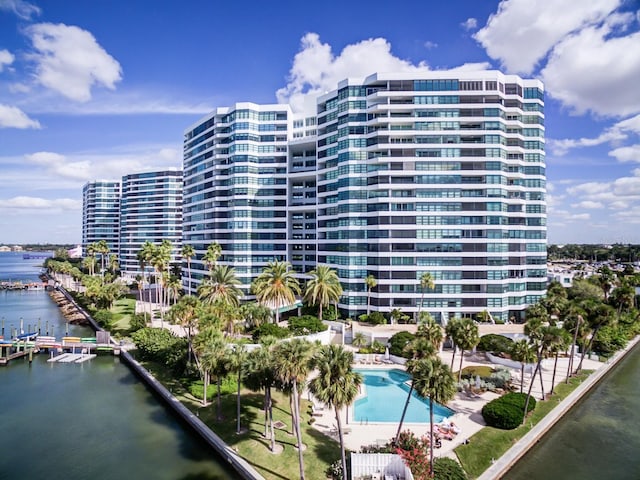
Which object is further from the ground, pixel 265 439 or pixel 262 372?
pixel 262 372

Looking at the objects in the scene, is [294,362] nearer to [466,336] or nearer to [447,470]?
[447,470]

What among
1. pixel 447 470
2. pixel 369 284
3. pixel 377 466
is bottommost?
pixel 447 470

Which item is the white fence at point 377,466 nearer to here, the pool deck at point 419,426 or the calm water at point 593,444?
the pool deck at point 419,426

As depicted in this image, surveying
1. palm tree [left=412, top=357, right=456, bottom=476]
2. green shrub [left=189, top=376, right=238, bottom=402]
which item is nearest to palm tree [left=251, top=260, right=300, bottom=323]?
green shrub [left=189, top=376, right=238, bottom=402]

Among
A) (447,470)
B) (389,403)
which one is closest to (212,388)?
(389,403)

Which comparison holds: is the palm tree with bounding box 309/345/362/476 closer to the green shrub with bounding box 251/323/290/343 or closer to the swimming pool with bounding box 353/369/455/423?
the swimming pool with bounding box 353/369/455/423

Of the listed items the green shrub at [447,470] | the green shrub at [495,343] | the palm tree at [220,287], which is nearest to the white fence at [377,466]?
the green shrub at [447,470]

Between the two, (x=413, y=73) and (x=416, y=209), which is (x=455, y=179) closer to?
(x=416, y=209)
